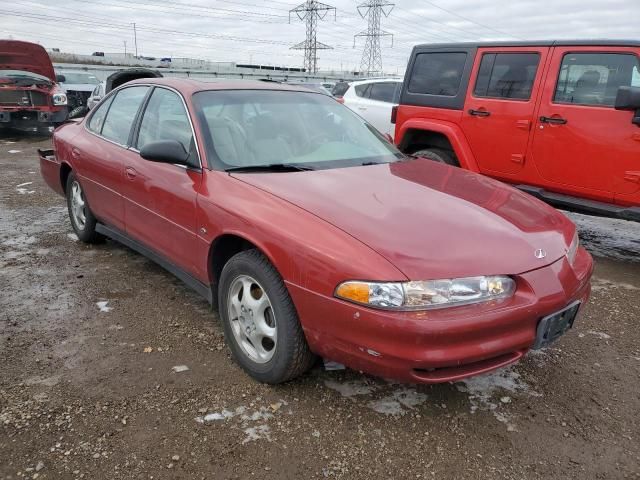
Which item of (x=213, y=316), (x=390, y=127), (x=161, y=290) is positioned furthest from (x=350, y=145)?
(x=390, y=127)

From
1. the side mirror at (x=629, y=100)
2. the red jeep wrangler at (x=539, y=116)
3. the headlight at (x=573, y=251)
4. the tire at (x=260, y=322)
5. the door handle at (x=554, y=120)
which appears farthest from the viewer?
the door handle at (x=554, y=120)

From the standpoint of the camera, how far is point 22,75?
1222 centimetres

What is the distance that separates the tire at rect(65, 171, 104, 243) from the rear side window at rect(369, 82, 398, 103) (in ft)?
18.2

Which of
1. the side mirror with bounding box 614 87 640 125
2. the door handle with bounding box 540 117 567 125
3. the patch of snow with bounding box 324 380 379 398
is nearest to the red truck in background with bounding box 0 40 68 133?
the door handle with bounding box 540 117 567 125

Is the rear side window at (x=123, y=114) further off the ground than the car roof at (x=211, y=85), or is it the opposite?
the car roof at (x=211, y=85)

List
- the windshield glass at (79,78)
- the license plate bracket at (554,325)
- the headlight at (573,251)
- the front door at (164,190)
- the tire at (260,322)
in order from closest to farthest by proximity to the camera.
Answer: the license plate bracket at (554,325) → the tire at (260,322) → the headlight at (573,251) → the front door at (164,190) → the windshield glass at (79,78)

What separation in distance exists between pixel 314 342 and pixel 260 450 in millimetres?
531

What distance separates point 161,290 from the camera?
3.99 m

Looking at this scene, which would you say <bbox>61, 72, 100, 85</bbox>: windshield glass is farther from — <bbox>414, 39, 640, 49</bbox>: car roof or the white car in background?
<bbox>414, 39, 640, 49</bbox>: car roof

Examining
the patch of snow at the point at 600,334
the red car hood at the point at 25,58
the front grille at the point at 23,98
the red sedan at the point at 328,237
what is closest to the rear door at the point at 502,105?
the red sedan at the point at 328,237

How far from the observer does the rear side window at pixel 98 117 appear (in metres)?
4.49

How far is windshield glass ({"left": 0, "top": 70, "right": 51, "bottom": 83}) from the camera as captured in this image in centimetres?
1201

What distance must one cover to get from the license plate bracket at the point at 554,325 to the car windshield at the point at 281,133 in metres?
1.53

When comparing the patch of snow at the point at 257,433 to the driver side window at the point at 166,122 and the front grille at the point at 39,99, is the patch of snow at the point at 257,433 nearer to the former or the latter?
the driver side window at the point at 166,122
